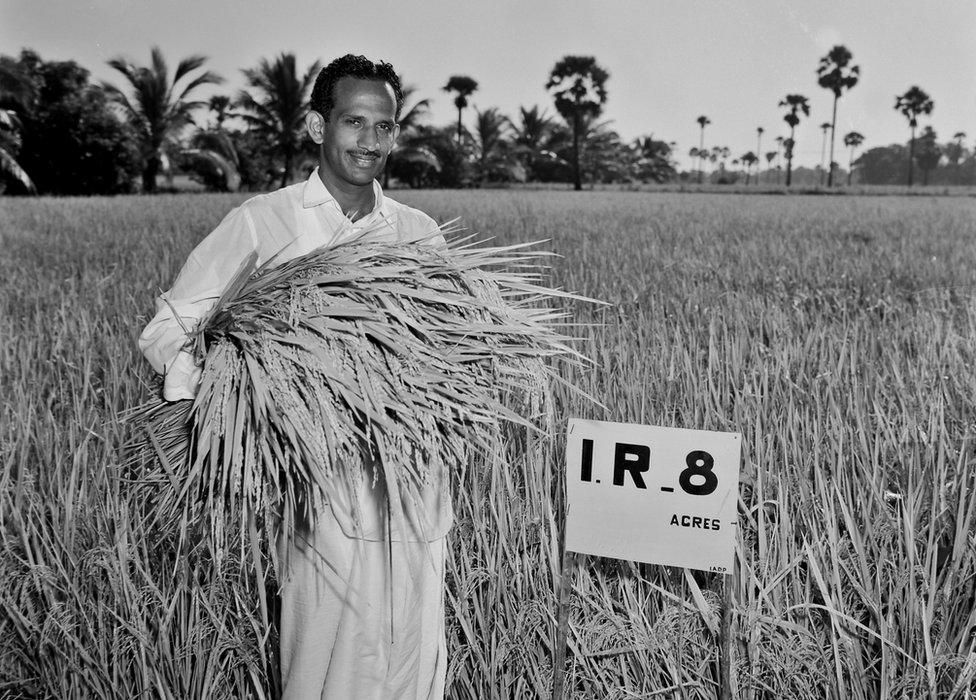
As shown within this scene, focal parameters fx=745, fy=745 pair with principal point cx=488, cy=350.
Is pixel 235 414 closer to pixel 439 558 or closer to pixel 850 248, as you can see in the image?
pixel 439 558

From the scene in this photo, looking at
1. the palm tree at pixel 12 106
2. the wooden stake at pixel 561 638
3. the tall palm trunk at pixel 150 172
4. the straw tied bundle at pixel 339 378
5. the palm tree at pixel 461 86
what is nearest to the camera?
the straw tied bundle at pixel 339 378

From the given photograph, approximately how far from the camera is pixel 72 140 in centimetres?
1716

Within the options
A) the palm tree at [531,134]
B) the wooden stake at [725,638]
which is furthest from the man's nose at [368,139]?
the palm tree at [531,134]

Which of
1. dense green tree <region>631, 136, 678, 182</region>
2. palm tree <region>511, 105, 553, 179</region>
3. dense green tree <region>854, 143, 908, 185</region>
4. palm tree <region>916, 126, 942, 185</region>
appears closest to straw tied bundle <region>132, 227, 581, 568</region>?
palm tree <region>511, 105, 553, 179</region>

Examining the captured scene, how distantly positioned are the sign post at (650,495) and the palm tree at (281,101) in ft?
55.2

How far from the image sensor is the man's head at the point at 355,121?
1166mm

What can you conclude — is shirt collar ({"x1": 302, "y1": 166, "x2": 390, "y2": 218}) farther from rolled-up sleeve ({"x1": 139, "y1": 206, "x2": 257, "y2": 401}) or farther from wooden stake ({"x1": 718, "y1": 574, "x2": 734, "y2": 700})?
wooden stake ({"x1": 718, "y1": 574, "x2": 734, "y2": 700})

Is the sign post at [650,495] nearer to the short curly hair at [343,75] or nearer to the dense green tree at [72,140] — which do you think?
the short curly hair at [343,75]

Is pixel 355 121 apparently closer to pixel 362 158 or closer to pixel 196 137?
pixel 362 158

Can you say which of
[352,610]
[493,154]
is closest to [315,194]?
[352,610]

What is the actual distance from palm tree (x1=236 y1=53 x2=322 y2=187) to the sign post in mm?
16810

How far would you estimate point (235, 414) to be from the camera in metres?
0.88

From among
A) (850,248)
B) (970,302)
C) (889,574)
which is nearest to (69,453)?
(889,574)

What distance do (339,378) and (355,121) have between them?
1.61 ft
